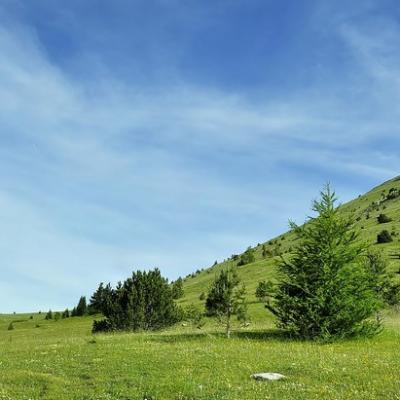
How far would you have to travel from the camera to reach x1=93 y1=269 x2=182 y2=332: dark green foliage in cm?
5103

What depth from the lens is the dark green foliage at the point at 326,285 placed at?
31.5 m

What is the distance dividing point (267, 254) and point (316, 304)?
243 ft

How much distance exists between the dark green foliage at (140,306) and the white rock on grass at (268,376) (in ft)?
111

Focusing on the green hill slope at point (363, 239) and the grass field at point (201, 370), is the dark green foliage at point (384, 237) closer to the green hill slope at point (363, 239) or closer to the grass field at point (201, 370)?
the green hill slope at point (363, 239)

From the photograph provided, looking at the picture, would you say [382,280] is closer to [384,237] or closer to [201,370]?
[201,370]

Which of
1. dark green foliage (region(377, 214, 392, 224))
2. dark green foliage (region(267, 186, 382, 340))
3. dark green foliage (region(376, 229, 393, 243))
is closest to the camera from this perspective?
dark green foliage (region(267, 186, 382, 340))

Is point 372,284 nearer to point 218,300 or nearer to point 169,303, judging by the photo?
point 218,300

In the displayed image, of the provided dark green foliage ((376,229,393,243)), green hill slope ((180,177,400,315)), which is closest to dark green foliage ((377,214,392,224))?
green hill slope ((180,177,400,315))

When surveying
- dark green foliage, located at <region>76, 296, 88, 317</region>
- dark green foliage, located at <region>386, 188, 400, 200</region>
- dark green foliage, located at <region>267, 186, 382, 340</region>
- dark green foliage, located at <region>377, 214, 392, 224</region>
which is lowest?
dark green foliage, located at <region>267, 186, 382, 340</region>

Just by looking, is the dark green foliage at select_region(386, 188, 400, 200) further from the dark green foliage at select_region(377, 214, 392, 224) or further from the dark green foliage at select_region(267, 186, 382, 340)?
the dark green foliage at select_region(267, 186, 382, 340)

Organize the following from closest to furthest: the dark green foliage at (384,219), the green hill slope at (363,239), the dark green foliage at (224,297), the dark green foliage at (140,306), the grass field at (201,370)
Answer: the grass field at (201,370)
the dark green foliage at (224,297)
the dark green foliage at (140,306)
the green hill slope at (363,239)
the dark green foliage at (384,219)

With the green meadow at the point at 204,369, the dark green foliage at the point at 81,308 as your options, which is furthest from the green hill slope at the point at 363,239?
the green meadow at the point at 204,369

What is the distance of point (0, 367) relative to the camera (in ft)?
73.8

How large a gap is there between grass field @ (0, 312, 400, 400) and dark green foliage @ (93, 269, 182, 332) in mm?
21129
